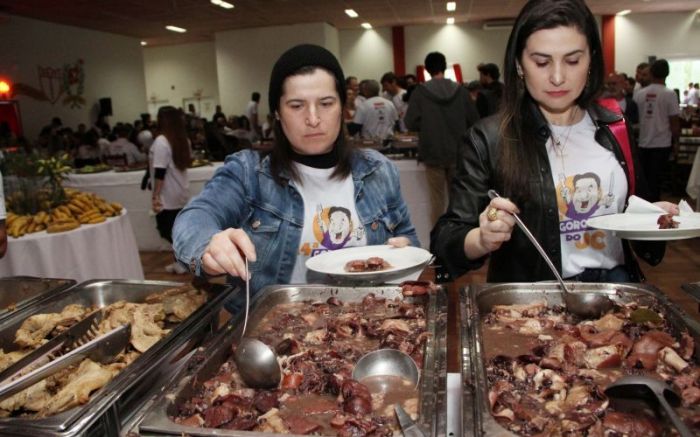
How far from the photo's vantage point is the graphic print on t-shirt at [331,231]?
6.07ft

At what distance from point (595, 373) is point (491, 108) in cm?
609

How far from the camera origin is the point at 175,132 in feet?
16.7

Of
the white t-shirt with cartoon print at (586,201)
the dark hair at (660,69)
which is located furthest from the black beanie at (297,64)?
the dark hair at (660,69)

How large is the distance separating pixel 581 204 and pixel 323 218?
0.82 m

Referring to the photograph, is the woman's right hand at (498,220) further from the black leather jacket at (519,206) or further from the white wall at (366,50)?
the white wall at (366,50)

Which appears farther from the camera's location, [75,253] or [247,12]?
[247,12]

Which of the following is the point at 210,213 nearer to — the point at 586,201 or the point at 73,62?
the point at 586,201

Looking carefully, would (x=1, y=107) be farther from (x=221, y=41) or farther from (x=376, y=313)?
(x=376, y=313)

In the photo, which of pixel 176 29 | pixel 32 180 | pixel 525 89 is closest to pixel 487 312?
pixel 525 89

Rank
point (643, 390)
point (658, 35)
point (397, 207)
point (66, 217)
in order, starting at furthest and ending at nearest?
point (658, 35)
point (66, 217)
point (397, 207)
point (643, 390)

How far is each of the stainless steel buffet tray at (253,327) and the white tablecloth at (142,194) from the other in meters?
4.36

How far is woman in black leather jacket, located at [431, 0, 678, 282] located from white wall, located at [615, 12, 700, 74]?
51.1 ft

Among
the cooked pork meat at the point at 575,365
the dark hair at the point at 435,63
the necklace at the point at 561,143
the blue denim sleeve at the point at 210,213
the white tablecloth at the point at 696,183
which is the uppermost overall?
the dark hair at the point at 435,63

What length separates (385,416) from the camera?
987mm
